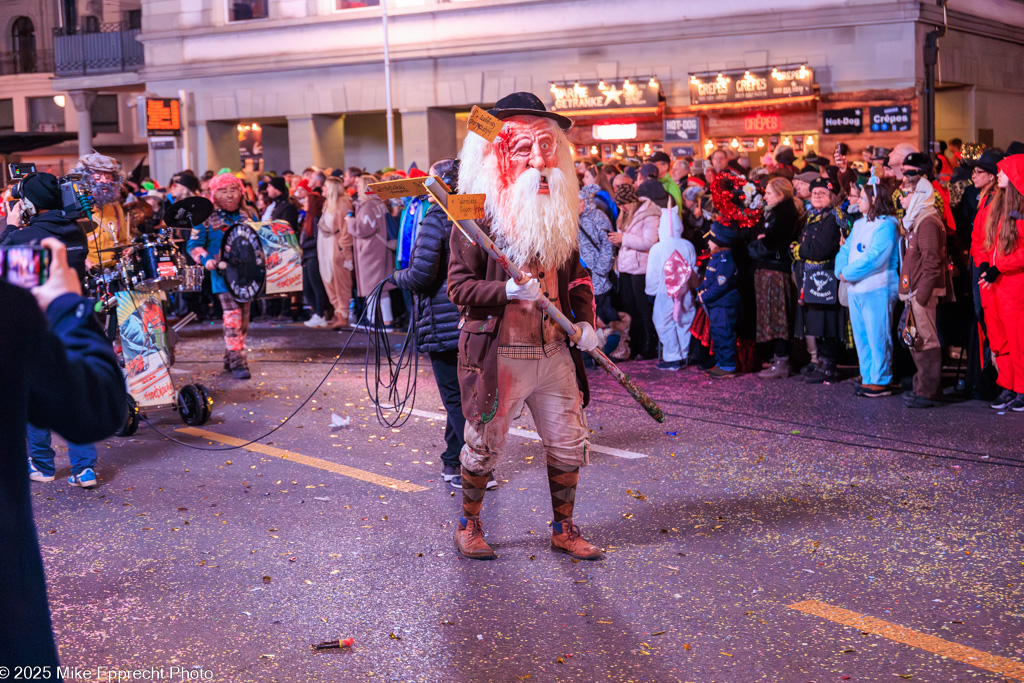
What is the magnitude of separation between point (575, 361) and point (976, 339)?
5.33 meters

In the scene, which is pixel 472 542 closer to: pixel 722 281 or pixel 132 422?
pixel 132 422

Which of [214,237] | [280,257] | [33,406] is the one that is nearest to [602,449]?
[214,237]

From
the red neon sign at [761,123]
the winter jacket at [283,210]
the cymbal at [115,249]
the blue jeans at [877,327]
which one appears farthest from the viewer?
the red neon sign at [761,123]

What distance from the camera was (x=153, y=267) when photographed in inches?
325

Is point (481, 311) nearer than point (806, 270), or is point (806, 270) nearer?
point (481, 311)

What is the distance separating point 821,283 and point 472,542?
5.53 metres

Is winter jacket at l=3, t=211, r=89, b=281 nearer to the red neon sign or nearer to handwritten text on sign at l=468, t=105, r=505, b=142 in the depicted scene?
handwritten text on sign at l=468, t=105, r=505, b=142

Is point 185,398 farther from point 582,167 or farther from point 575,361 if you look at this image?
point 582,167

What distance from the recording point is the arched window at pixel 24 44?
36438 millimetres

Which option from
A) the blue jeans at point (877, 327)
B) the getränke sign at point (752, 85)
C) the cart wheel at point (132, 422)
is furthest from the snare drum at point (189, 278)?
the getränke sign at point (752, 85)

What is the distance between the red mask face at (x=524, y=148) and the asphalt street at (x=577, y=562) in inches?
77.6

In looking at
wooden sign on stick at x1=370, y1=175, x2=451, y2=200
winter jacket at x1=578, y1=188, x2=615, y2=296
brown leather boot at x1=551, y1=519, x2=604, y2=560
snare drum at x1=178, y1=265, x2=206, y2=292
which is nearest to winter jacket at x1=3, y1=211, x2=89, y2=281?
snare drum at x1=178, y1=265, x2=206, y2=292

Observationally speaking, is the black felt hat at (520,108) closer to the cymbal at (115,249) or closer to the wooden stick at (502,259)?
the wooden stick at (502,259)

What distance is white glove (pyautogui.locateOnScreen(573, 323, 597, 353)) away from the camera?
524 centimetres
